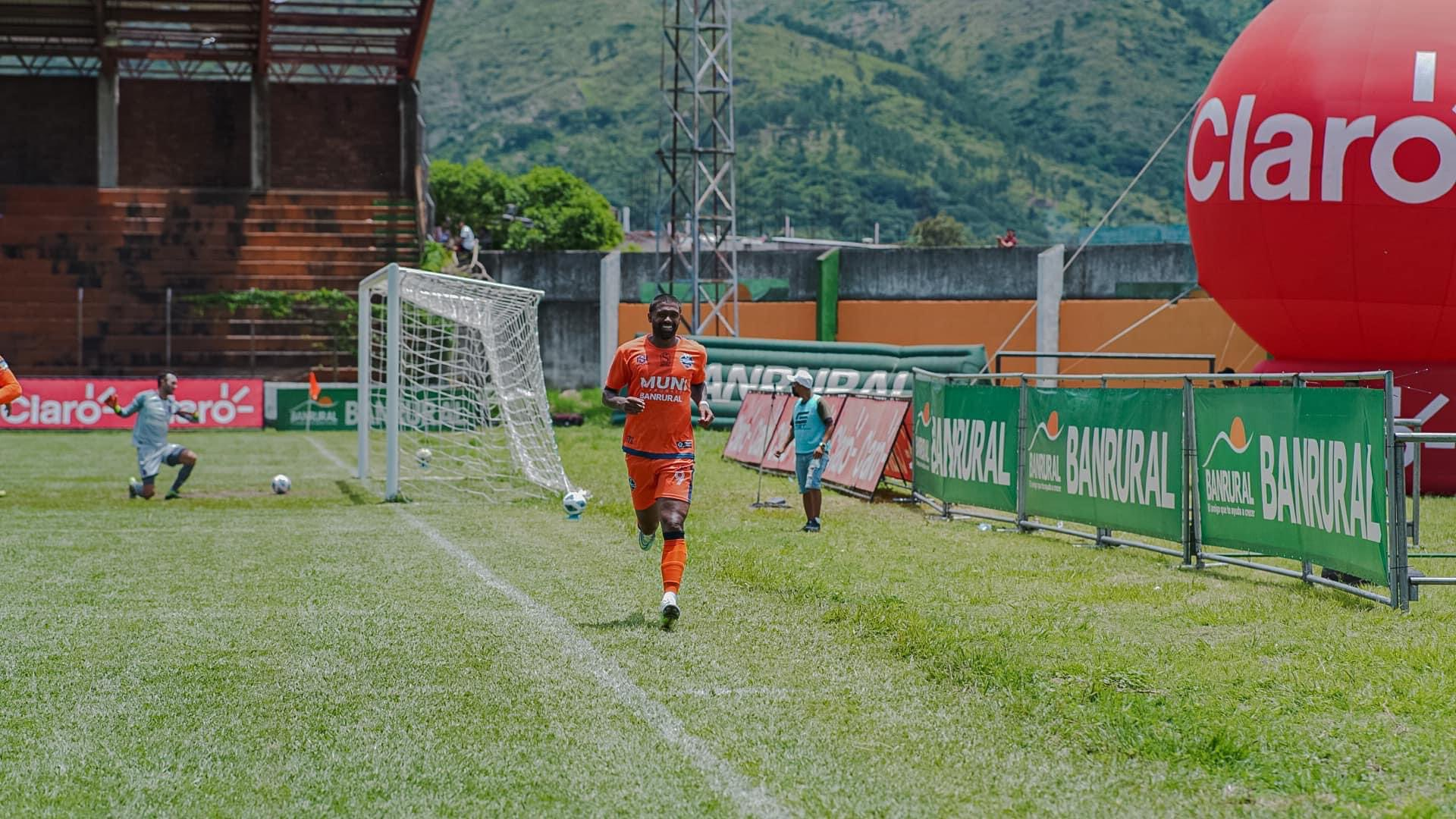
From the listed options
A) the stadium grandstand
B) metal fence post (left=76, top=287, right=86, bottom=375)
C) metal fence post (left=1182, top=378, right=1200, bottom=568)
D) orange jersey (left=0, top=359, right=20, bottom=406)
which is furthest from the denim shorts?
metal fence post (left=76, top=287, right=86, bottom=375)

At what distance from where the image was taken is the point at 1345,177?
19.3m

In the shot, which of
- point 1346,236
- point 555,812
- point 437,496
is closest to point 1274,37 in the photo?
point 1346,236

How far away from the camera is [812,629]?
9828 mm

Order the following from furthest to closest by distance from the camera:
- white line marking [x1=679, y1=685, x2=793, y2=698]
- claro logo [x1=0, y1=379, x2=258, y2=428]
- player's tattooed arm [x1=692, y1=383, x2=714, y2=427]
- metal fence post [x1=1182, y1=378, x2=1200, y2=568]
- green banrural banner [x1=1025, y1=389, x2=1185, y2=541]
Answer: claro logo [x1=0, y1=379, x2=258, y2=428] → green banrural banner [x1=1025, y1=389, x2=1185, y2=541] → metal fence post [x1=1182, y1=378, x2=1200, y2=568] → player's tattooed arm [x1=692, y1=383, x2=714, y2=427] → white line marking [x1=679, y1=685, x2=793, y2=698]

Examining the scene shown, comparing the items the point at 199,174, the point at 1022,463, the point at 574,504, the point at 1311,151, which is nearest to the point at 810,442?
the point at 1022,463

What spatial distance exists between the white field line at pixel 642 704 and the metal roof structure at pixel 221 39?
44.8 meters

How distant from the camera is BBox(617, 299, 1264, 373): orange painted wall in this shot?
39.8 m

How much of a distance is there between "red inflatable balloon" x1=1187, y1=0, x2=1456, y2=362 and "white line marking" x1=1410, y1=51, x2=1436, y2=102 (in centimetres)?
2

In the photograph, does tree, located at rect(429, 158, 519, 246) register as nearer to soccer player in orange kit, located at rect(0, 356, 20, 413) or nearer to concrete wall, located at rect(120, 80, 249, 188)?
concrete wall, located at rect(120, 80, 249, 188)

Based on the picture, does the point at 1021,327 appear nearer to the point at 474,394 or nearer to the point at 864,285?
the point at 864,285

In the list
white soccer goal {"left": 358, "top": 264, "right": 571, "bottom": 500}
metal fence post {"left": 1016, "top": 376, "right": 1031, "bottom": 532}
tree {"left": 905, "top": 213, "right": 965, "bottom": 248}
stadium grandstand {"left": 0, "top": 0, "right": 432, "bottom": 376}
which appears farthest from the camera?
tree {"left": 905, "top": 213, "right": 965, "bottom": 248}

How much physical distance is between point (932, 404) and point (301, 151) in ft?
151

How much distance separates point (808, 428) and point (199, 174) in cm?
4727

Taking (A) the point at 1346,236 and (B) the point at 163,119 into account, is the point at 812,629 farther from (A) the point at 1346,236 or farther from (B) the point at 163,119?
(B) the point at 163,119
